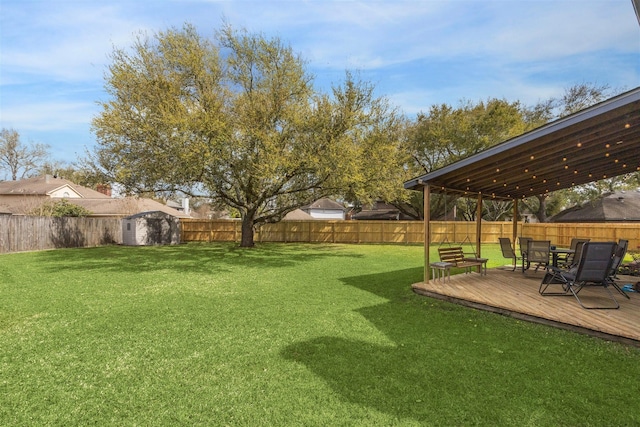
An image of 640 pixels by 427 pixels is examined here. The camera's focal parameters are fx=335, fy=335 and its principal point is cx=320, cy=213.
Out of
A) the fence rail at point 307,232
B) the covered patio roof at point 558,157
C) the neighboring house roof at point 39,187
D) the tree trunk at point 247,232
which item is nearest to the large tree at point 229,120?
the tree trunk at point 247,232

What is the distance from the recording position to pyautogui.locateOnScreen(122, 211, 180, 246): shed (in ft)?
66.7

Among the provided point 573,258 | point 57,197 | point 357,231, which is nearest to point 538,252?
point 573,258

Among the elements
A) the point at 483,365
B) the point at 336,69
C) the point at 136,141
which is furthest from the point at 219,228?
the point at 483,365

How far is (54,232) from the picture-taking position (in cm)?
1748

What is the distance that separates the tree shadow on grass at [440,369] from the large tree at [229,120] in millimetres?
8239

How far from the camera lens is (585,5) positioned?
35.2 feet

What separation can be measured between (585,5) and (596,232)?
12031 mm

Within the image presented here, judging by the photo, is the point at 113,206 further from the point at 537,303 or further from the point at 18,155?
the point at 537,303

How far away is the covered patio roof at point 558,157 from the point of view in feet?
16.0

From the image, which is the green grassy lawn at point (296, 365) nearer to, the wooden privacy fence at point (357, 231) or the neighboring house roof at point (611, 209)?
the wooden privacy fence at point (357, 231)

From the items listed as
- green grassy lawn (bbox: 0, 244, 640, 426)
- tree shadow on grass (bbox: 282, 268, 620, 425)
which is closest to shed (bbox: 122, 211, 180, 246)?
green grassy lawn (bbox: 0, 244, 640, 426)

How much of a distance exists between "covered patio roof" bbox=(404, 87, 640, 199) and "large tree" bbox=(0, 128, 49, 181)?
148ft

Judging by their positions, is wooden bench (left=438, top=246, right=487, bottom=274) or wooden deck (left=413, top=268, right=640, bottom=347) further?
wooden bench (left=438, top=246, right=487, bottom=274)

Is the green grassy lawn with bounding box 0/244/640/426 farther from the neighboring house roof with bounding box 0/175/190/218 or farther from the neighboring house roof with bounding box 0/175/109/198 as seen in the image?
the neighboring house roof with bounding box 0/175/109/198
